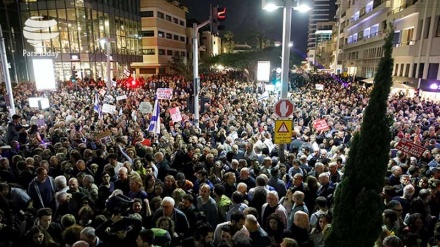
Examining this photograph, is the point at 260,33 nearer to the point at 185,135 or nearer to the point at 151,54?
the point at 151,54

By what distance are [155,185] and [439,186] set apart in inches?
210

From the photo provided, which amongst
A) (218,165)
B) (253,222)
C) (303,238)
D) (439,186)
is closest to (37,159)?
(218,165)

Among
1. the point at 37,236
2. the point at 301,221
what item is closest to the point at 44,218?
the point at 37,236

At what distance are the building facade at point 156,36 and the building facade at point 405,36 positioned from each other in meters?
33.5

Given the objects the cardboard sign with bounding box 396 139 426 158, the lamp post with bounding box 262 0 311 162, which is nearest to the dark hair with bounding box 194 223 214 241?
the lamp post with bounding box 262 0 311 162

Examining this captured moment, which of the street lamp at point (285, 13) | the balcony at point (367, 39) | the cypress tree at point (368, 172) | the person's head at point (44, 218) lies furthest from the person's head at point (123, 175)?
the balcony at point (367, 39)

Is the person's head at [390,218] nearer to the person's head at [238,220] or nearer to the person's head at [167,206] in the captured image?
the person's head at [238,220]

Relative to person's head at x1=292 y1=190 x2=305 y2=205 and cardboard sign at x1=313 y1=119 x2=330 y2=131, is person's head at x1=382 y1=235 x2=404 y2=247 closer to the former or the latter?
A: person's head at x1=292 y1=190 x2=305 y2=205

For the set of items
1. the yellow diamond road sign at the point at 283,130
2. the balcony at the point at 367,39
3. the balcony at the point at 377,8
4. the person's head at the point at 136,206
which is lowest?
the person's head at the point at 136,206

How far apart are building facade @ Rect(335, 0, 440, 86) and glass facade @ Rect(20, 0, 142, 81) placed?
2815 cm

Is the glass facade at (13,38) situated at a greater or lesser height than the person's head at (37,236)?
greater

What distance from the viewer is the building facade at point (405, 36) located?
2616 centimetres

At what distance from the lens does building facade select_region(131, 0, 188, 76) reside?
56594 millimetres

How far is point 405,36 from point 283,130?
3081 cm
